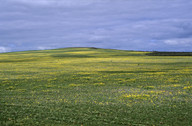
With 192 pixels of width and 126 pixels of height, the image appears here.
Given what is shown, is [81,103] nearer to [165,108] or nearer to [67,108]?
[67,108]

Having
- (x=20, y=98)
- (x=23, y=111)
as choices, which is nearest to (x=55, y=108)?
(x=23, y=111)

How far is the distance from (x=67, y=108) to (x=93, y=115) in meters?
2.67

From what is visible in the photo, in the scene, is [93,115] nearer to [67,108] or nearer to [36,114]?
[67,108]

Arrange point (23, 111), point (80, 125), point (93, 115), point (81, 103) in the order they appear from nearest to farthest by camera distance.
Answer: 1. point (80, 125)
2. point (93, 115)
3. point (23, 111)
4. point (81, 103)

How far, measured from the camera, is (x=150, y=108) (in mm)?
15742

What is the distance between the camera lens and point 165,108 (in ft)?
51.2

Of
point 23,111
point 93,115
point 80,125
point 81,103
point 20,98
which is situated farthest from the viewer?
point 20,98

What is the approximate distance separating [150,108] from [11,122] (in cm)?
1011

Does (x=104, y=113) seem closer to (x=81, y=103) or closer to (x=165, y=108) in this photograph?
(x=81, y=103)

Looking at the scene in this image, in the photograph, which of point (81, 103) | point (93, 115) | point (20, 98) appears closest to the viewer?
point (93, 115)

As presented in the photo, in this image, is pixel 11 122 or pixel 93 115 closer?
pixel 11 122

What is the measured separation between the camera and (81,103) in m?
17.2

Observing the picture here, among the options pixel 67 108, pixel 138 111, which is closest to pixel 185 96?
pixel 138 111

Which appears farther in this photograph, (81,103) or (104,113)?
(81,103)
